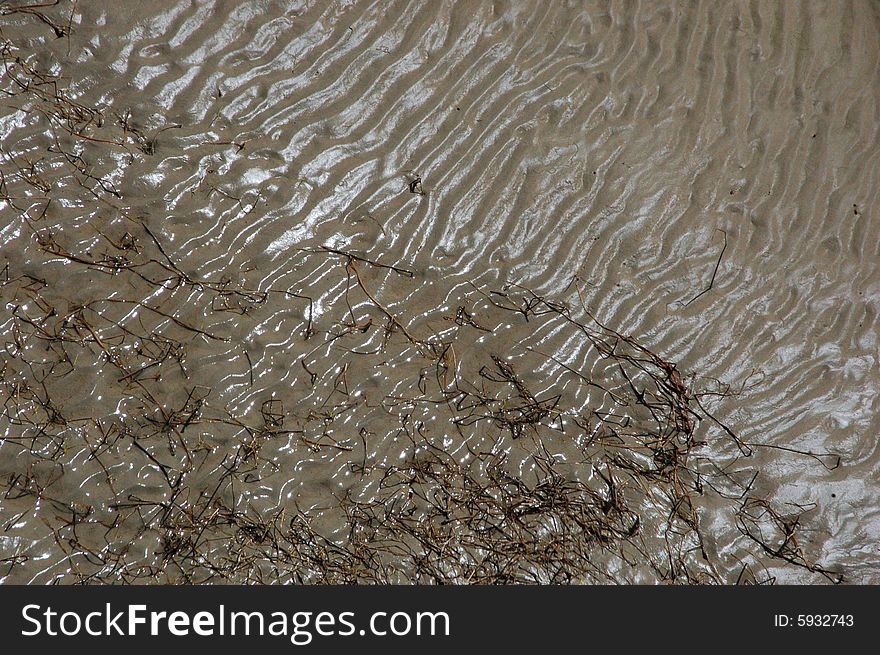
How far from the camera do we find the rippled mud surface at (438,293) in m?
4.45

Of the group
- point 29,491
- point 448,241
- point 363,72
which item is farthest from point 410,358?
point 29,491

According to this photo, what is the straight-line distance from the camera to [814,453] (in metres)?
5.17

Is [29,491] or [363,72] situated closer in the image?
[29,491]

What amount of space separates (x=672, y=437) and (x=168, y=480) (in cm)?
386

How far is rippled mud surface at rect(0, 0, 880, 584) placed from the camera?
4.45m

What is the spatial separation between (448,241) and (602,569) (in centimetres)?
280

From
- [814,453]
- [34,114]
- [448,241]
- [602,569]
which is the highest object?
[34,114]

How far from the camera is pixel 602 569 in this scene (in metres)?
4.72

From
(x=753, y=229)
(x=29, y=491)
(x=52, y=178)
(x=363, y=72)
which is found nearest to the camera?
(x=29, y=491)

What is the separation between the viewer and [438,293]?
4.96m

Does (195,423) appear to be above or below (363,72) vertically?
below

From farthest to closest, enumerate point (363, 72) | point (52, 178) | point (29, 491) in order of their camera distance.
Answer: point (363, 72)
point (52, 178)
point (29, 491)

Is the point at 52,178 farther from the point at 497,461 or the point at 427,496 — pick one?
the point at 497,461

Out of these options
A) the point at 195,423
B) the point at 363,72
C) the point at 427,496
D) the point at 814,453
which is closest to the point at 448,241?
the point at 363,72
